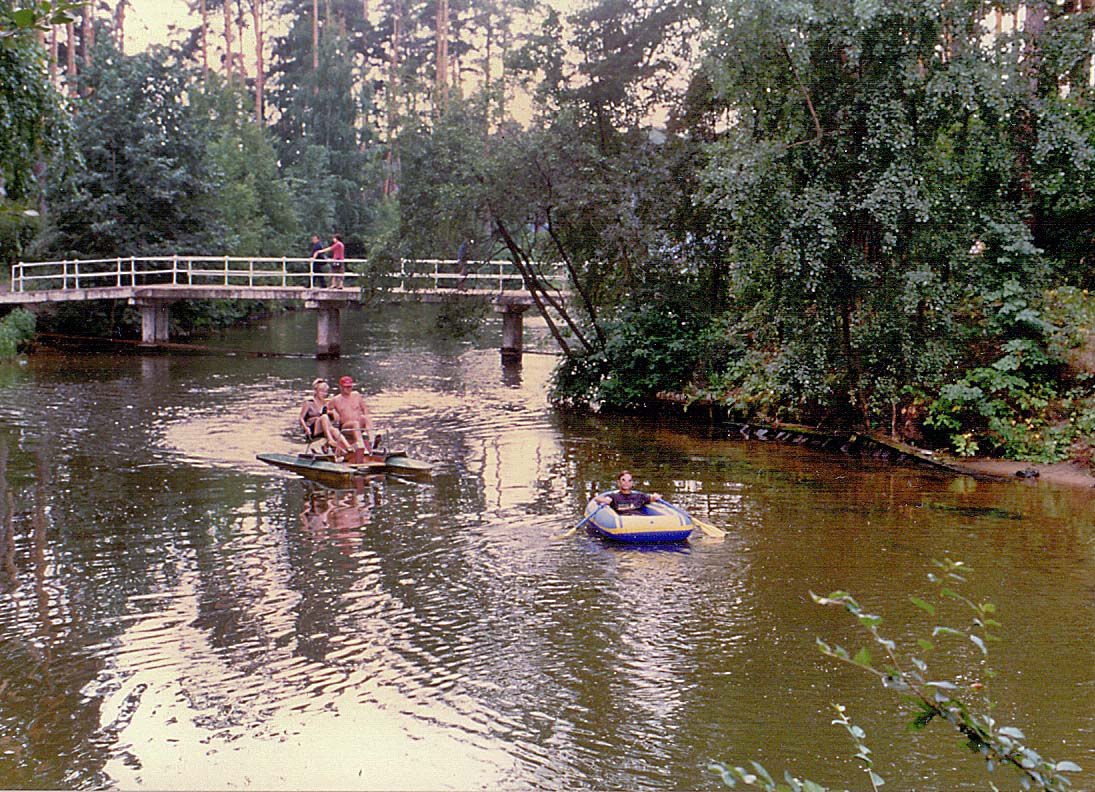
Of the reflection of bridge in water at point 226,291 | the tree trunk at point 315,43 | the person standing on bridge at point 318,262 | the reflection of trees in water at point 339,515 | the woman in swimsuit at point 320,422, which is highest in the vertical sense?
the tree trunk at point 315,43

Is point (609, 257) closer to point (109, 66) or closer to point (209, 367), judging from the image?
point (209, 367)

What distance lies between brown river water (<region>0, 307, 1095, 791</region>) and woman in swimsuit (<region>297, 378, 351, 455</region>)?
3.52 ft

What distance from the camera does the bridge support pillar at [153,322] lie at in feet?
115

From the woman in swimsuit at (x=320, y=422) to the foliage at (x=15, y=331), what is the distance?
17.0 metres

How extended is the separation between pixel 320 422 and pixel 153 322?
20033mm

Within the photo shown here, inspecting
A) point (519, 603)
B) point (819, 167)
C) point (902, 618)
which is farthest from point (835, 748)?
point (819, 167)

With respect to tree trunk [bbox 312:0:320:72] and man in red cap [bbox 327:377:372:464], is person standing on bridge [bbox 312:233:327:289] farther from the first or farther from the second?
tree trunk [bbox 312:0:320:72]

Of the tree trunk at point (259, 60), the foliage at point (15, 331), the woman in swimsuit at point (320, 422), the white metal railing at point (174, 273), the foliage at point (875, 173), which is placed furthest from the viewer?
the tree trunk at point (259, 60)

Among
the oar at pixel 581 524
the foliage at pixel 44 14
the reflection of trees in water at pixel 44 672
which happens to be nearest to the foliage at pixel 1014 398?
the oar at pixel 581 524

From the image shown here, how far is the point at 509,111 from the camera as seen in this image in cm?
2255

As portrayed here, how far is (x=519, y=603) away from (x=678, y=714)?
Result: 9.28ft

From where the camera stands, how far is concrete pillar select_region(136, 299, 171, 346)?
1382 inches

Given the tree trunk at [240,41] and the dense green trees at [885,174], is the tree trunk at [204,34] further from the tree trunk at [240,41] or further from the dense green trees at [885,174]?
the dense green trees at [885,174]

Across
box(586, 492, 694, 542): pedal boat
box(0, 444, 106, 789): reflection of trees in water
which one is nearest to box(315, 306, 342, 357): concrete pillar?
box(0, 444, 106, 789): reflection of trees in water
